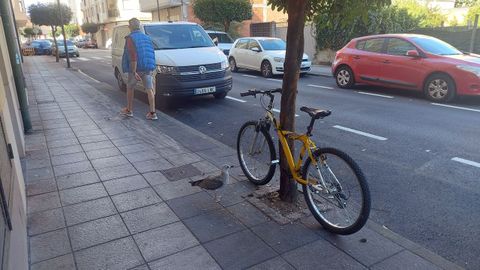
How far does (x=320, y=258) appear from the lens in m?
2.87

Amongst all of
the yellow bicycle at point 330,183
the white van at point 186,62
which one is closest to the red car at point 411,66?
the white van at point 186,62

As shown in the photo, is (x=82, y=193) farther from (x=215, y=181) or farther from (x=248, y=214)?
(x=248, y=214)

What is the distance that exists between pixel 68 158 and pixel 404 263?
4338mm

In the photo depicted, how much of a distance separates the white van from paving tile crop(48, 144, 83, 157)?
3.28 m

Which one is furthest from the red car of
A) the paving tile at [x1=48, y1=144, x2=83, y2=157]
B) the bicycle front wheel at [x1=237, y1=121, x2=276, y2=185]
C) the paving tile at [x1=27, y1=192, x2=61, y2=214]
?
the paving tile at [x1=27, y1=192, x2=61, y2=214]

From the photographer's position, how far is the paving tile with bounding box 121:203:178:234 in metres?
3.35

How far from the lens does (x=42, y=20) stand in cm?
3862

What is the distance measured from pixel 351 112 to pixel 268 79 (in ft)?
20.9

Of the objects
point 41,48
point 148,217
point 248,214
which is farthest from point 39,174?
point 41,48

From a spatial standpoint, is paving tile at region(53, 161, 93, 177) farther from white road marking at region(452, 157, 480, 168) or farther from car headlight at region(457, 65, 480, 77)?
car headlight at region(457, 65, 480, 77)

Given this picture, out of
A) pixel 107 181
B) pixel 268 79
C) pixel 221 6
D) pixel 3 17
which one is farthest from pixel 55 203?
pixel 221 6

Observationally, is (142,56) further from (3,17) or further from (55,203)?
(55,203)

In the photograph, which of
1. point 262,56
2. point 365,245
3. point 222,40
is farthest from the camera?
point 222,40

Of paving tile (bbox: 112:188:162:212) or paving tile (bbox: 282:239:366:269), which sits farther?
paving tile (bbox: 112:188:162:212)
